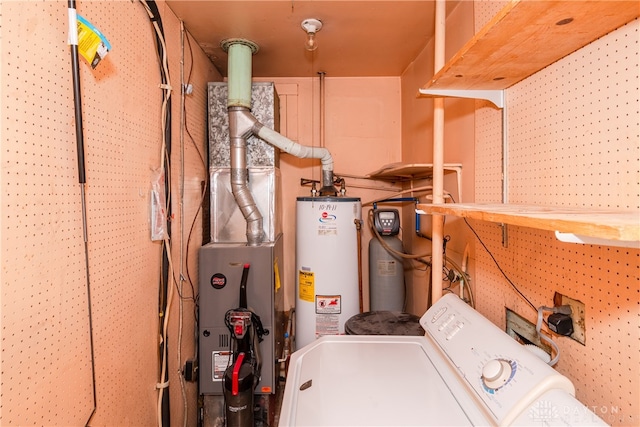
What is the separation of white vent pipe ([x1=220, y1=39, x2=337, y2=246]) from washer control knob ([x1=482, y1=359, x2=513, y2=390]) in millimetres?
1455

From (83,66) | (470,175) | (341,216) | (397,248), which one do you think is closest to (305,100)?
(341,216)

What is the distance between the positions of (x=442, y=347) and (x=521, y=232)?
50cm

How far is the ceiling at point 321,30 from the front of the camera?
168 centimetres

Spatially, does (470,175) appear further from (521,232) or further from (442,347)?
(442,347)

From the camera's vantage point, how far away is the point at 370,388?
0.95 meters

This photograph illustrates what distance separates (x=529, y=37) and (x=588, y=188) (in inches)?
17.1

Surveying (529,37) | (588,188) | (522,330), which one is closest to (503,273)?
(522,330)

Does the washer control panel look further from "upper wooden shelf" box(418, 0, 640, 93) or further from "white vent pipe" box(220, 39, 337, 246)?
"white vent pipe" box(220, 39, 337, 246)

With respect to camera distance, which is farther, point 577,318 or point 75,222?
point 75,222

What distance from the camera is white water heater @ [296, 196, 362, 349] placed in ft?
6.94

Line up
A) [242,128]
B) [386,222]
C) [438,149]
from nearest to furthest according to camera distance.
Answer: [438,149], [242,128], [386,222]

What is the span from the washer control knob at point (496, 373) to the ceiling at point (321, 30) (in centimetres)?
171

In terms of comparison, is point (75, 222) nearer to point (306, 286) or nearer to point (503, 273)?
point (306, 286)

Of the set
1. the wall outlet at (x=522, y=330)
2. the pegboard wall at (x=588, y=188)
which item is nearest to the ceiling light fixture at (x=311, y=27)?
the pegboard wall at (x=588, y=188)
